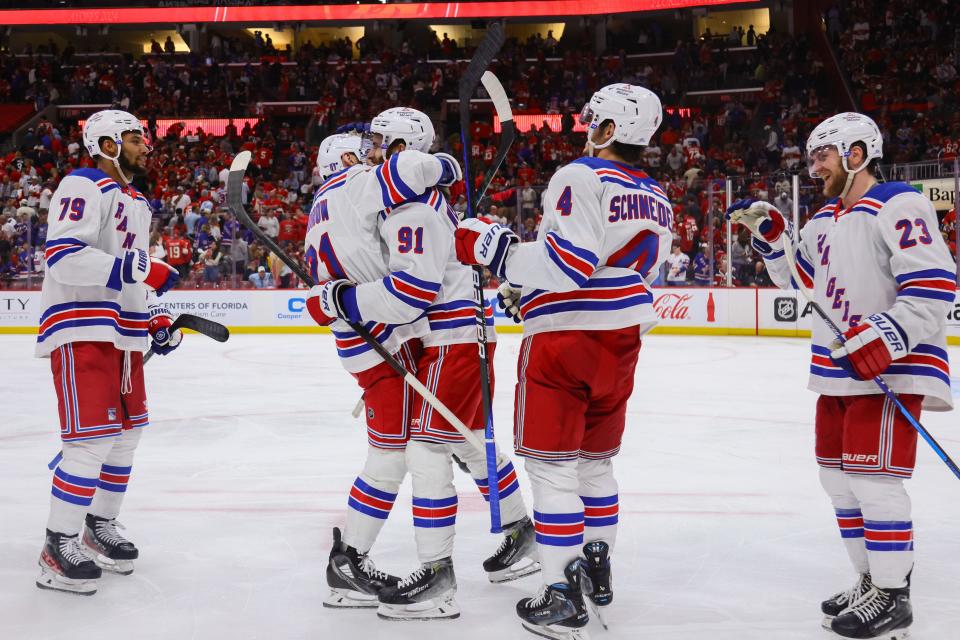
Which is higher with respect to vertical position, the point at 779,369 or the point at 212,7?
the point at 212,7

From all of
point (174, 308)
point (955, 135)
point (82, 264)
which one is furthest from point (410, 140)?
point (955, 135)

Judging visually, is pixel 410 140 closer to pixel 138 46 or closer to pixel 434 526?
pixel 434 526

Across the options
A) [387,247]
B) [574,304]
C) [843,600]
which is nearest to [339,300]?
[387,247]

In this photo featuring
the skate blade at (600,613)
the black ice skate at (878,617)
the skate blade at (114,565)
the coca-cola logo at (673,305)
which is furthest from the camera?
the coca-cola logo at (673,305)

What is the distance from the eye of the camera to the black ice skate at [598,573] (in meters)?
2.84

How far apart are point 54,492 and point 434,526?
3.97ft

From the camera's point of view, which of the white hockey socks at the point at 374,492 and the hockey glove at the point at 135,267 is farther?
the hockey glove at the point at 135,267

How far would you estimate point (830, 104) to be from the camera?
62.7 feet

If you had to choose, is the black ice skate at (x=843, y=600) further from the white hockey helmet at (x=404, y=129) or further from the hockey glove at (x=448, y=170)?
the white hockey helmet at (x=404, y=129)

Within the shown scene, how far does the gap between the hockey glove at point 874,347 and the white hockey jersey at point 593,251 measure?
0.51 metres

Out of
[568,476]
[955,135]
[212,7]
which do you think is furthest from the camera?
[212,7]

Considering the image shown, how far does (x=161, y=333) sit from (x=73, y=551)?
2.64 ft

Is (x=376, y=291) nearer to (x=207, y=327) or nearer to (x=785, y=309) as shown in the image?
(x=207, y=327)

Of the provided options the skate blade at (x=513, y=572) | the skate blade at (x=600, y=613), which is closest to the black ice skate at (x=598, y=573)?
the skate blade at (x=600, y=613)
